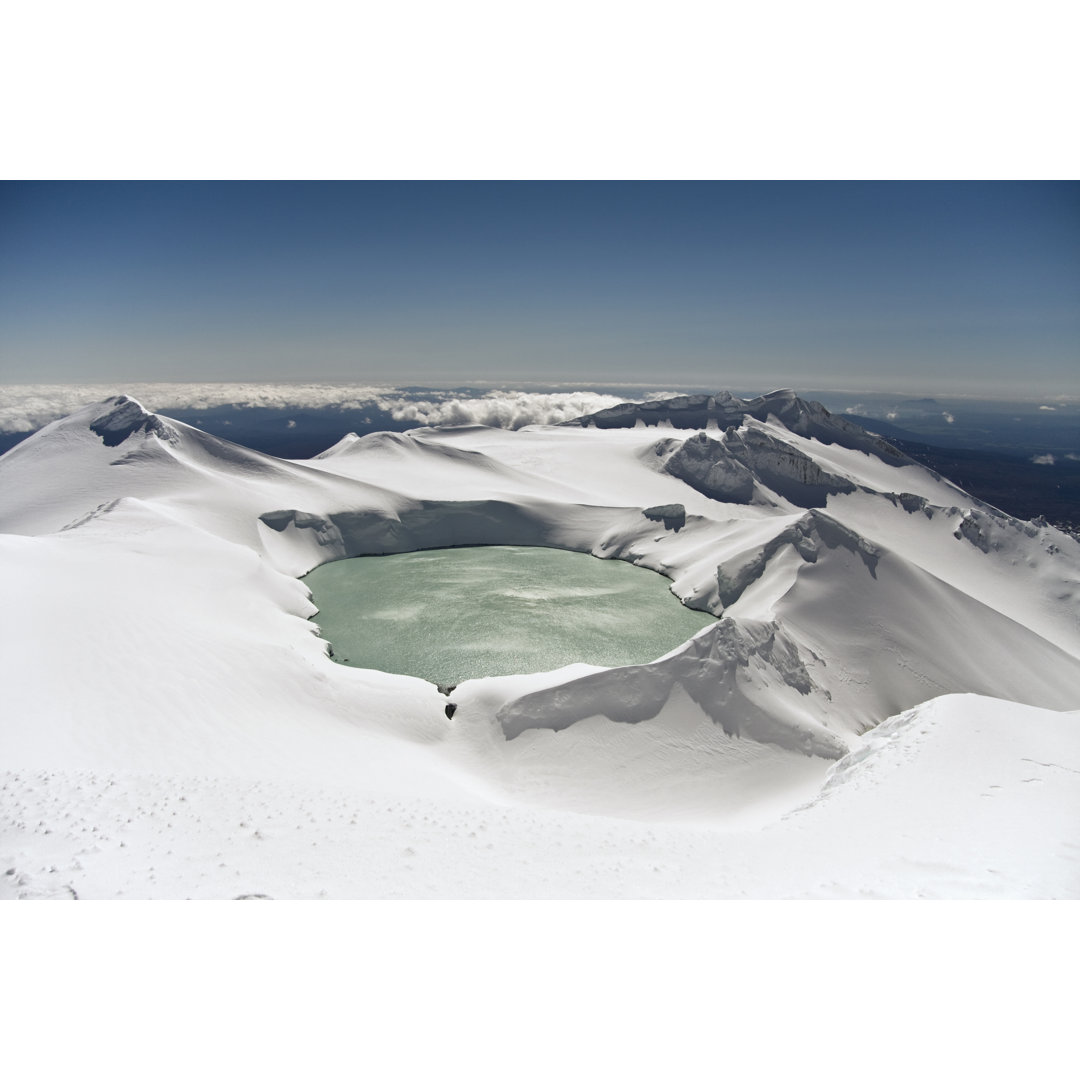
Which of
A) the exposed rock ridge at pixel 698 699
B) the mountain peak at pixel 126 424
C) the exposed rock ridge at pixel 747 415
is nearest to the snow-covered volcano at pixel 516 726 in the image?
the exposed rock ridge at pixel 698 699

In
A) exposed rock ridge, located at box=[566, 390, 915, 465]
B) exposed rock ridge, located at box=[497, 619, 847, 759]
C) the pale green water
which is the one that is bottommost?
the pale green water

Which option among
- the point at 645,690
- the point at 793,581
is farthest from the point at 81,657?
the point at 793,581

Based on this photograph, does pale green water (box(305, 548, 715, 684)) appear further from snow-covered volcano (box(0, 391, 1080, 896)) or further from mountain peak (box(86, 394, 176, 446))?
mountain peak (box(86, 394, 176, 446))

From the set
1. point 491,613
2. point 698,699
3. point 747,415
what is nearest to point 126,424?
point 491,613

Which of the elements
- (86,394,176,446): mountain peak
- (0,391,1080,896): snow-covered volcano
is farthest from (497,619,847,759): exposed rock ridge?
(86,394,176,446): mountain peak

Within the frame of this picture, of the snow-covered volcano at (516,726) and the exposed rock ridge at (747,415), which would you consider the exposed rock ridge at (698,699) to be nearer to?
the snow-covered volcano at (516,726)
